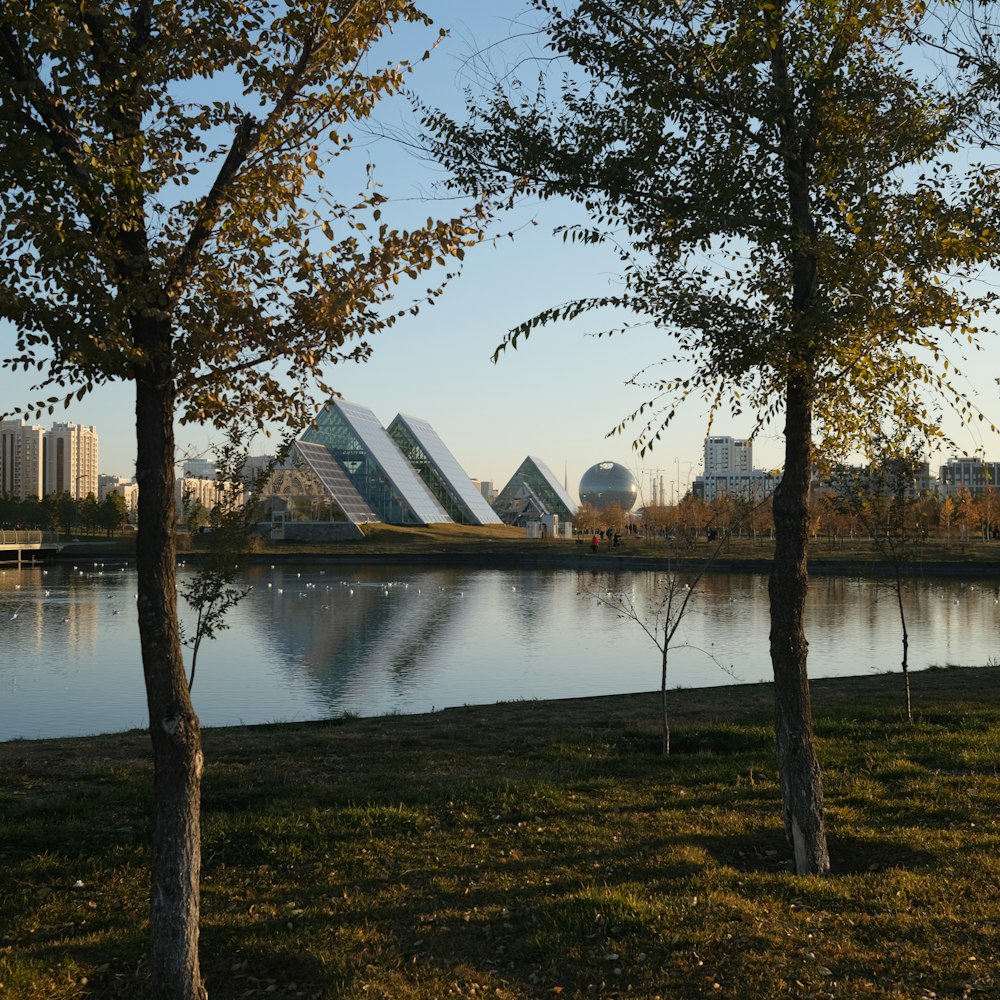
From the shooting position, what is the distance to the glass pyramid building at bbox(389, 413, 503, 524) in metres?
94.1

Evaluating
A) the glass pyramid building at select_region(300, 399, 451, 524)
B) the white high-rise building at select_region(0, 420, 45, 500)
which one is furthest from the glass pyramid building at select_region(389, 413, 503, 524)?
the white high-rise building at select_region(0, 420, 45, 500)

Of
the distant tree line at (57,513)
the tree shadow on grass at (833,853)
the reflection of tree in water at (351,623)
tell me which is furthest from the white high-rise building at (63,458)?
the tree shadow on grass at (833,853)

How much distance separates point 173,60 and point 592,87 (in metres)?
3.65

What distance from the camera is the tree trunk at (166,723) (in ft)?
15.2

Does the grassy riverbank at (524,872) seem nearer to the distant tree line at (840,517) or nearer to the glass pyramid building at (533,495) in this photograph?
the distant tree line at (840,517)

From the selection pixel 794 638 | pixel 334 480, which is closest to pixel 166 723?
pixel 794 638

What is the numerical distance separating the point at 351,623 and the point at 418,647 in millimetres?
5041

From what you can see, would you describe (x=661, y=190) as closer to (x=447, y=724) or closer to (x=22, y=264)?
(x=22, y=264)

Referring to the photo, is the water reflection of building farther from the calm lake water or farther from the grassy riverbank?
the grassy riverbank

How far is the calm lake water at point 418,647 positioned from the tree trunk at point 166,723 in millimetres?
10626

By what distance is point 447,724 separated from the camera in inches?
504

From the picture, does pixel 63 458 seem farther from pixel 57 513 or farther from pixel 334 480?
→ pixel 334 480

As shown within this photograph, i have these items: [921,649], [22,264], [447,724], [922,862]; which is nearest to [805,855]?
[922,862]

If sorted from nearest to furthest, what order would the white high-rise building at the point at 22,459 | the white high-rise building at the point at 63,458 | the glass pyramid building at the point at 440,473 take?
the glass pyramid building at the point at 440,473
the white high-rise building at the point at 22,459
the white high-rise building at the point at 63,458
